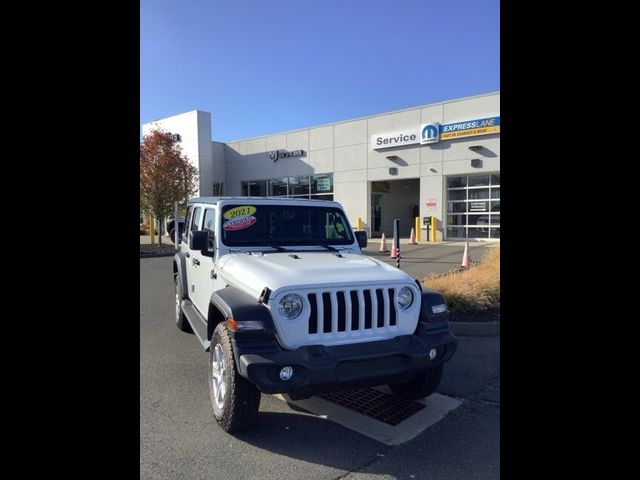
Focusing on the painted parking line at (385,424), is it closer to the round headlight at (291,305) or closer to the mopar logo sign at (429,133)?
the round headlight at (291,305)

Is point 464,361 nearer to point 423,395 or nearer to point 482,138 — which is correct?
point 423,395

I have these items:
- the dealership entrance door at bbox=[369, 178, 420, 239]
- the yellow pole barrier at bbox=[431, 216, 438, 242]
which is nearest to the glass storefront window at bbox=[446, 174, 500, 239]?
the yellow pole barrier at bbox=[431, 216, 438, 242]

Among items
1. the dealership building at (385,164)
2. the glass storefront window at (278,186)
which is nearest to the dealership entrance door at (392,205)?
the dealership building at (385,164)

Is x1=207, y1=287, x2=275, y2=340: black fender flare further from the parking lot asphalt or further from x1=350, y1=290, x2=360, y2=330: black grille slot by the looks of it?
the parking lot asphalt

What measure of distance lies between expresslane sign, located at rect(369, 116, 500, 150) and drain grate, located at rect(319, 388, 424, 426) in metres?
15.3

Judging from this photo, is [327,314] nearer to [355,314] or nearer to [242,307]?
[355,314]

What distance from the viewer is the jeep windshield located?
15.6 feet

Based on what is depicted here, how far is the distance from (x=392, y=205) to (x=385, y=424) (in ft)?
72.9

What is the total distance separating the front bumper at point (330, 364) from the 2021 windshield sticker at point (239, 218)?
5.84ft
